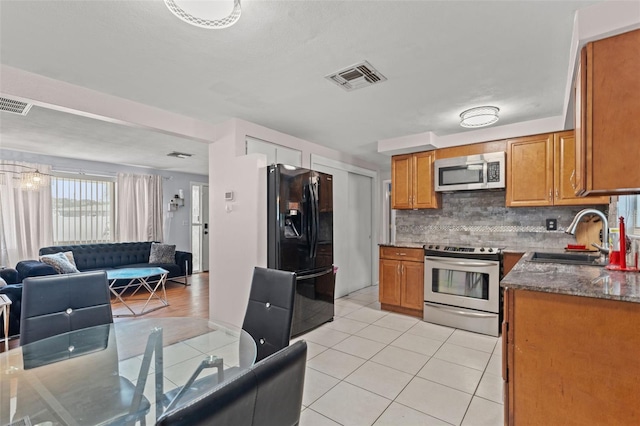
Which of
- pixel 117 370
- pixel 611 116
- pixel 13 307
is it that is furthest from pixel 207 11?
pixel 13 307

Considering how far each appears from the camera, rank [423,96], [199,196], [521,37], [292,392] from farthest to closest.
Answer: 1. [199,196]
2. [423,96]
3. [521,37]
4. [292,392]

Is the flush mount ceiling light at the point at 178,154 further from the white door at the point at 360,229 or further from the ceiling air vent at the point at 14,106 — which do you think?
the white door at the point at 360,229

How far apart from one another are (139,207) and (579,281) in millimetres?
6890

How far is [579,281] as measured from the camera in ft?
4.97

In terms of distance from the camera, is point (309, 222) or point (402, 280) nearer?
point (309, 222)

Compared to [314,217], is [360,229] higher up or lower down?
lower down

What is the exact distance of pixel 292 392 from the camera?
754 mm

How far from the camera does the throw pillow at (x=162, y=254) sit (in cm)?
580

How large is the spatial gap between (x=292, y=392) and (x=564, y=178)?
369 cm

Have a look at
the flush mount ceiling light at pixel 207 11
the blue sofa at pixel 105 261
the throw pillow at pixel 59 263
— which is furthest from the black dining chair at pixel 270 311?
the throw pillow at pixel 59 263

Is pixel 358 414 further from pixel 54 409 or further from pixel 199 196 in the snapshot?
pixel 199 196

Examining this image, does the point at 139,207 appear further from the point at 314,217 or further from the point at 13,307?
the point at 314,217

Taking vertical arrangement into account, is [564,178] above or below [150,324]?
above

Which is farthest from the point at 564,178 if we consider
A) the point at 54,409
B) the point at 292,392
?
the point at 54,409
